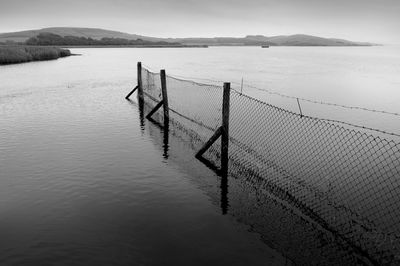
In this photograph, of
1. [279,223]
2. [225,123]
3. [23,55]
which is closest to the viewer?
[279,223]

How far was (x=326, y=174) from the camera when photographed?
1484cm

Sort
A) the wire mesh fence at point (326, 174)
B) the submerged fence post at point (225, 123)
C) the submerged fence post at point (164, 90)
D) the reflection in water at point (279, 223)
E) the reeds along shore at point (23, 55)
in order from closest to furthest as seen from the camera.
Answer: the reflection in water at point (279, 223), the wire mesh fence at point (326, 174), the submerged fence post at point (225, 123), the submerged fence post at point (164, 90), the reeds along shore at point (23, 55)

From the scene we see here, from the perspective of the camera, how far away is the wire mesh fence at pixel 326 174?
10836 millimetres

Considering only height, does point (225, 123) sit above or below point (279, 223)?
above

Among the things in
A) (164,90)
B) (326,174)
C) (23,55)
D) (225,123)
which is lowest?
(326,174)

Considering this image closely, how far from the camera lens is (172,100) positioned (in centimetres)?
3241

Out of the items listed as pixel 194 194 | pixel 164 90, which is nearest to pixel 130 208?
pixel 194 194

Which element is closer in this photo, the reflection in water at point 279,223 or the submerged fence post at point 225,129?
the reflection in water at point 279,223

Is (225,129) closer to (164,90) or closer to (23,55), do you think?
(164,90)

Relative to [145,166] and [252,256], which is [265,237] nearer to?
[252,256]

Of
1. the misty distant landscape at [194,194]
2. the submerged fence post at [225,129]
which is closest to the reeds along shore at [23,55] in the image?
the misty distant landscape at [194,194]

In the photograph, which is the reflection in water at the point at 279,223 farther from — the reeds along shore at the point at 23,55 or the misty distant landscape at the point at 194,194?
the reeds along shore at the point at 23,55

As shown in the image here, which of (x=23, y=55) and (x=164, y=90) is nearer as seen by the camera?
(x=164, y=90)

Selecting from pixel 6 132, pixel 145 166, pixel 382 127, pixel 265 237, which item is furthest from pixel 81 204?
pixel 382 127
